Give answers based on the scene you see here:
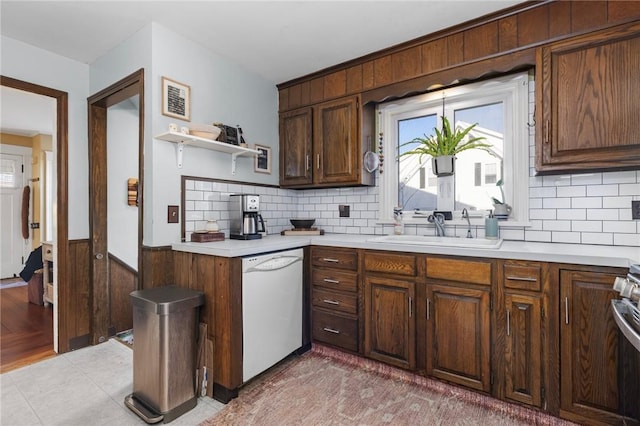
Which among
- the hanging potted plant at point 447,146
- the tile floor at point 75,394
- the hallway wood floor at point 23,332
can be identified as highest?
the hanging potted plant at point 447,146

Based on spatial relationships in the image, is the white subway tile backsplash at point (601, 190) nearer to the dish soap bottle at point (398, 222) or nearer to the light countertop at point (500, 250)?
the light countertop at point (500, 250)

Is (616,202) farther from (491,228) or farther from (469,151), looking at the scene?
(469,151)

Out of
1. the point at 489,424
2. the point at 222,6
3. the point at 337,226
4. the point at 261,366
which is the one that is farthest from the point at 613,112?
the point at 261,366

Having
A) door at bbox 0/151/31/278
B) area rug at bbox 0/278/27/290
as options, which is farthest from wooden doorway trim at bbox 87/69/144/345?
door at bbox 0/151/31/278

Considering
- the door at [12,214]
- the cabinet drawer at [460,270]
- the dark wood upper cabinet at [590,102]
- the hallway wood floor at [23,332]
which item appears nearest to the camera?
the dark wood upper cabinet at [590,102]

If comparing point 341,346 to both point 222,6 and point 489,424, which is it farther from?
point 222,6

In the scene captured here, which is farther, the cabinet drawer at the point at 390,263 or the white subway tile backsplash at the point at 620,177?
the cabinet drawer at the point at 390,263

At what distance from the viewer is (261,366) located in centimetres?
209

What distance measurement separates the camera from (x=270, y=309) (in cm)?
216

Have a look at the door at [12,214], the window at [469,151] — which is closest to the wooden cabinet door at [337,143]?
the window at [469,151]

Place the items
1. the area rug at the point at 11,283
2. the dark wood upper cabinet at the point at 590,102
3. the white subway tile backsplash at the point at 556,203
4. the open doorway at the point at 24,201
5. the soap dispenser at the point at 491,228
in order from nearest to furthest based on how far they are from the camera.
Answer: the dark wood upper cabinet at the point at 590,102 < the white subway tile backsplash at the point at 556,203 < the soap dispenser at the point at 491,228 < the open doorway at the point at 24,201 < the area rug at the point at 11,283

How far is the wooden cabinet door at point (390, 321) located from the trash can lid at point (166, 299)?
1.16m

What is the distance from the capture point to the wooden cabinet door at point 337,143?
2721 millimetres

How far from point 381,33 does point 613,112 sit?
1.51 m
